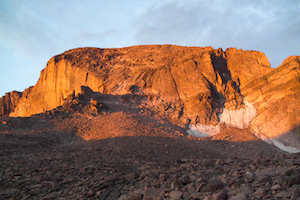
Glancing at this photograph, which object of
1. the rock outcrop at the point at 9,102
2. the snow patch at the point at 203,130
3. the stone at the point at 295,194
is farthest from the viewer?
the rock outcrop at the point at 9,102

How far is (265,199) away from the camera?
3184 millimetres


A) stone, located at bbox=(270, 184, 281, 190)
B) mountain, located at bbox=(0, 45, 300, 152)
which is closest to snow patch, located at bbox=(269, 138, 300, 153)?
mountain, located at bbox=(0, 45, 300, 152)

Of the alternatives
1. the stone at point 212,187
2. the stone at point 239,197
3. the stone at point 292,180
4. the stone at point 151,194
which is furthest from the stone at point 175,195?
the stone at point 292,180

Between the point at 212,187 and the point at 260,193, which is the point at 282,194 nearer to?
the point at 260,193

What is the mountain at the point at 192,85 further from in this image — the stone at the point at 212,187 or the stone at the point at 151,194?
the stone at the point at 151,194

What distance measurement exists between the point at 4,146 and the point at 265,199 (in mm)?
11009

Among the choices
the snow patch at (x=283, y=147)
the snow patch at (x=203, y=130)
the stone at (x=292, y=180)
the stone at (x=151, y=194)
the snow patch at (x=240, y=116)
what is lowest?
the snow patch at (x=283, y=147)

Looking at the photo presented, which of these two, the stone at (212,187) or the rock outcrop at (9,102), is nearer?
the stone at (212,187)

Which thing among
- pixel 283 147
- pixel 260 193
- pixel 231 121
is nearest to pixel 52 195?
pixel 260 193

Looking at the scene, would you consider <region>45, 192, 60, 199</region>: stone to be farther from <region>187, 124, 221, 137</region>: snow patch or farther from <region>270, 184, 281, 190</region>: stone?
<region>187, 124, 221, 137</region>: snow patch

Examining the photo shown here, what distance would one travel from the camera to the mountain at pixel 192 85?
64.4 feet

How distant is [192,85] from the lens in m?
23.5

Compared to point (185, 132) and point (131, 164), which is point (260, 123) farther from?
point (131, 164)

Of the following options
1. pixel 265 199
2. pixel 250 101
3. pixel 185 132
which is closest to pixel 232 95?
pixel 250 101
